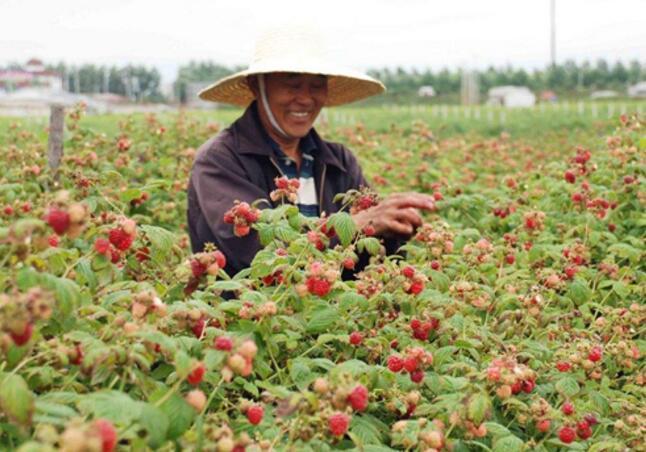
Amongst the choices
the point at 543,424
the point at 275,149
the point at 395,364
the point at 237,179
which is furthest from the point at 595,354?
the point at 275,149

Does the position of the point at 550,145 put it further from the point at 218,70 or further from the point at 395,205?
the point at 218,70

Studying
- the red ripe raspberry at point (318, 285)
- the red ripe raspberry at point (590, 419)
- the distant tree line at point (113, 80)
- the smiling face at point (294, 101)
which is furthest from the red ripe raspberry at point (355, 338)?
the distant tree line at point (113, 80)

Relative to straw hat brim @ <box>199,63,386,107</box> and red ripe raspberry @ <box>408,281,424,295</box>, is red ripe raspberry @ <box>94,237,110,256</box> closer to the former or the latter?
red ripe raspberry @ <box>408,281,424,295</box>

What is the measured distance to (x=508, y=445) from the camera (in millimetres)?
2021

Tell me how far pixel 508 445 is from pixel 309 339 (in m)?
0.54

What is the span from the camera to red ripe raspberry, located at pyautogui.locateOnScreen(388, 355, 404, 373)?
2.08 m

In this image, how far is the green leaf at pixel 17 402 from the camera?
1.35 meters

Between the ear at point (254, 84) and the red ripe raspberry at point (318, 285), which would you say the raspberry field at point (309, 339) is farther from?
the ear at point (254, 84)

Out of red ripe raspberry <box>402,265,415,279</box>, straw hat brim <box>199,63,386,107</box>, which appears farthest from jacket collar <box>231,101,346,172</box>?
red ripe raspberry <box>402,265,415,279</box>

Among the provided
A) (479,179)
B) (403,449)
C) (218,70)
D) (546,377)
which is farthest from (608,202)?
(218,70)

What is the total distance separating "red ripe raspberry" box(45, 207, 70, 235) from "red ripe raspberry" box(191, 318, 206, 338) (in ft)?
1.64

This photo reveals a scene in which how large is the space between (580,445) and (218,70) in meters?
77.9

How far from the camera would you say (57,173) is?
4.61 metres

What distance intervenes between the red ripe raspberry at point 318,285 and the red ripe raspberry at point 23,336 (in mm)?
763
